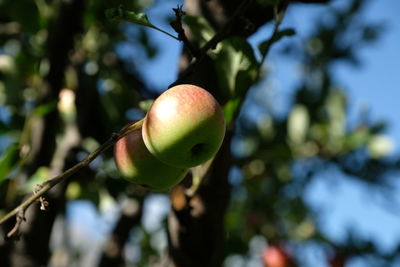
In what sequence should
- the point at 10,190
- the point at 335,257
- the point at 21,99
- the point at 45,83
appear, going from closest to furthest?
the point at 10,190, the point at 45,83, the point at 21,99, the point at 335,257

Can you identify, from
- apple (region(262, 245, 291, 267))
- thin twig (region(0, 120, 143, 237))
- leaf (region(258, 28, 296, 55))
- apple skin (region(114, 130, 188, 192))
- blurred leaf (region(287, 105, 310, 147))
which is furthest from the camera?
apple (region(262, 245, 291, 267))

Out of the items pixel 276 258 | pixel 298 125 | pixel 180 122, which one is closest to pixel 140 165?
pixel 180 122

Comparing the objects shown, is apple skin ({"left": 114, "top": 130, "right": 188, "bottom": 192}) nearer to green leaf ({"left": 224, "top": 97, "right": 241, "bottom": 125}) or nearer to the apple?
green leaf ({"left": 224, "top": 97, "right": 241, "bottom": 125})

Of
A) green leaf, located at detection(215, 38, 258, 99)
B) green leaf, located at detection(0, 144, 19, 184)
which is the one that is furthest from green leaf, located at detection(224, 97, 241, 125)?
green leaf, located at detection(0, 144, 19, 184)

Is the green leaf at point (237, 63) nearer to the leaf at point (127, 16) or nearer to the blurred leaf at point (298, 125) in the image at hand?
the leaf at point (127, 16)

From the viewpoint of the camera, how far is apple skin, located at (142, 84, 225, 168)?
1.92ft

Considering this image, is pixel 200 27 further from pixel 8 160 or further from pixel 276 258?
pixel 276 258

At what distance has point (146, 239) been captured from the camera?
7.63 ft

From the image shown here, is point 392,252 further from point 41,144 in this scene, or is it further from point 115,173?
point 41,144

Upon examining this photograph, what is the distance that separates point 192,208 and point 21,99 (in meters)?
0.95

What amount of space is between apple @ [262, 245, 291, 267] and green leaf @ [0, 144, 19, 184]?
166cm

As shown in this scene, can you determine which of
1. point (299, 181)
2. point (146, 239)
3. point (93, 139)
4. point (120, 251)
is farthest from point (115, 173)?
point (299, 181)

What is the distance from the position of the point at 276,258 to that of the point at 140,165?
5.80 ft

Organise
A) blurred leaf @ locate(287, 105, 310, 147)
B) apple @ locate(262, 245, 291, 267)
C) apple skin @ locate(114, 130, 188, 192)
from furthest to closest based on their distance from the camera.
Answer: apple @ locate(262, 245, 291, 267) < blurred leaf @ locate(287, 105, 310, 147) < apple skin @ locate(114, 130, 188, 192)
